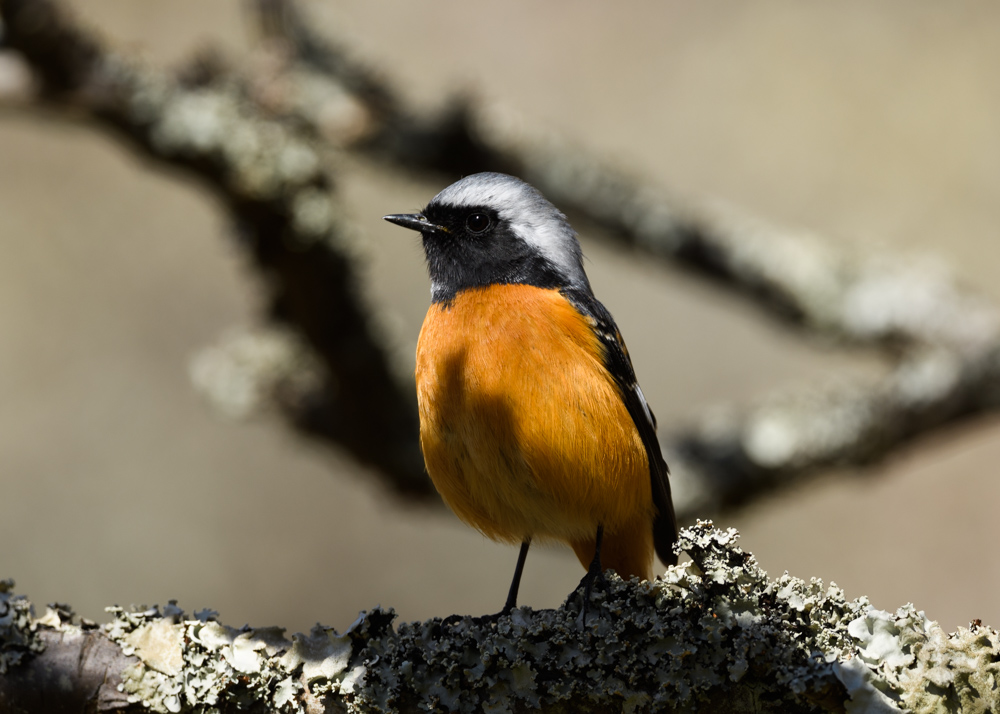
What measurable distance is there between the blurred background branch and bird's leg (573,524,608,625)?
2363mm

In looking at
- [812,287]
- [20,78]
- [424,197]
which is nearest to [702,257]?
[812,287]

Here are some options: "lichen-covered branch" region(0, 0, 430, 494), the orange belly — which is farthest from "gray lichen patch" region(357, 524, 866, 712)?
"lichen-covered branch" region(0, 0, 430, 494)

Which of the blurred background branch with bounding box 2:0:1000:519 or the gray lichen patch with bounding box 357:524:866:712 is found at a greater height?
the blurred background branch with bounding box 2:0:1000:519

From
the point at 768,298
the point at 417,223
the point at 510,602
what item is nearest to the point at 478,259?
the point at 417,223

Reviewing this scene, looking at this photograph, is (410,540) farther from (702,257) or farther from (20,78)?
(20,78)

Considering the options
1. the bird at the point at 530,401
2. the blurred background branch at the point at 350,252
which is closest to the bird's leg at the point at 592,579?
the bird at the point at 530,401

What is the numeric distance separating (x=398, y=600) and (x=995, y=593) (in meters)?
5.25

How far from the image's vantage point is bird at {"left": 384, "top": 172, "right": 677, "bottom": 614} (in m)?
3.31

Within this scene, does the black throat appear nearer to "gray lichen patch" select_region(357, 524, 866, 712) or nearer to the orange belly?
the orange belly

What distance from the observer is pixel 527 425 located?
3273 mm

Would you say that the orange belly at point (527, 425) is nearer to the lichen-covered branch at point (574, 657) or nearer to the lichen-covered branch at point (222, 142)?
the lichen-covered branch at point (574, 657)

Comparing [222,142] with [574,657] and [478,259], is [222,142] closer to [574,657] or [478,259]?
[478,259]

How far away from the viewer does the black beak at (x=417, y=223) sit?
4.07 meters

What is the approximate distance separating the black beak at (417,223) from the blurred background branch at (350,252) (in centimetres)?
89
